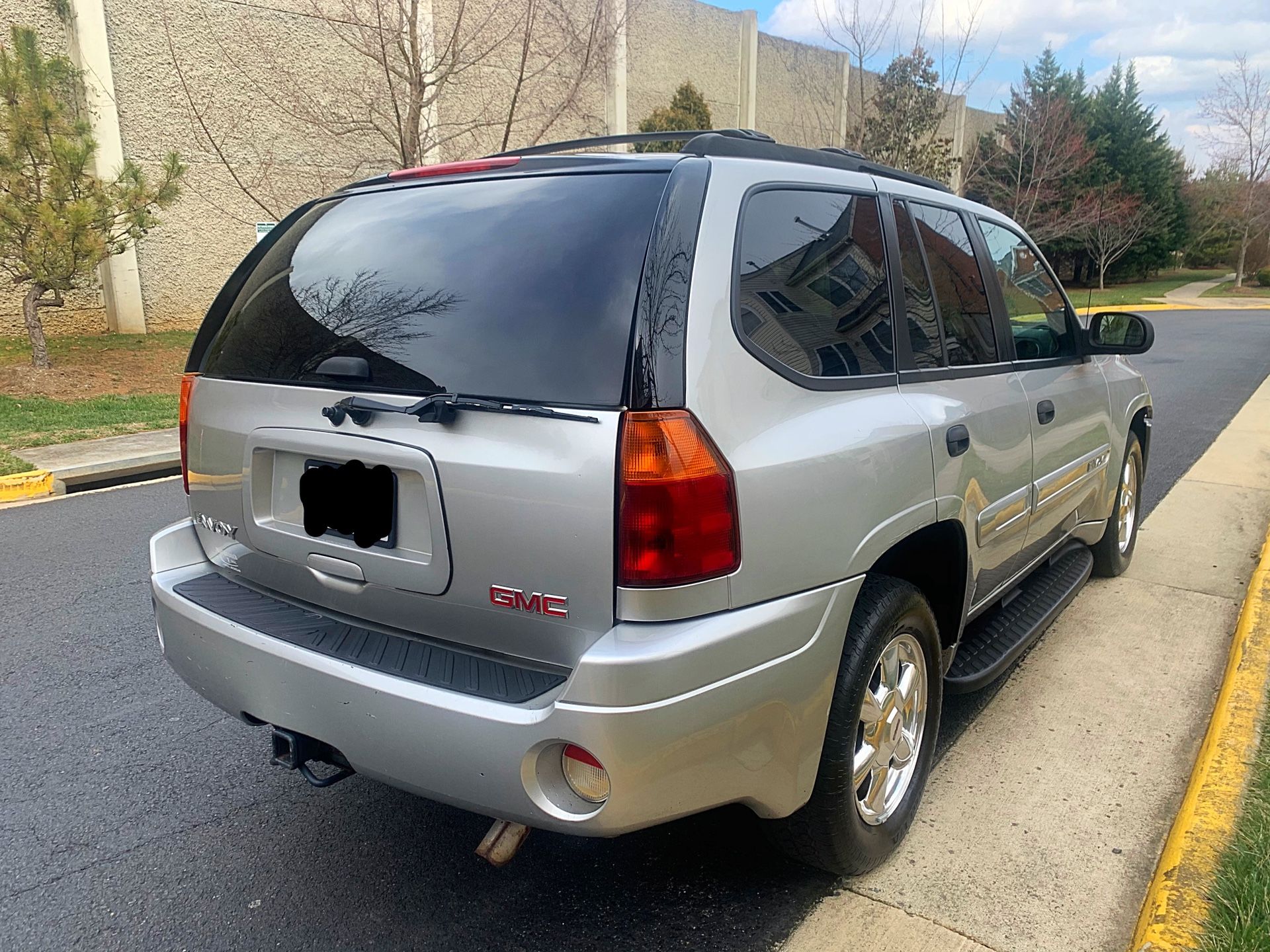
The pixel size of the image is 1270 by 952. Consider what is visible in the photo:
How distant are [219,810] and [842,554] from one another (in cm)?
211

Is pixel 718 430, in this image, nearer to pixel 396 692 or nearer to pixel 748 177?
pixel 748 177

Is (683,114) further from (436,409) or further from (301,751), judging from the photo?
(301,751)

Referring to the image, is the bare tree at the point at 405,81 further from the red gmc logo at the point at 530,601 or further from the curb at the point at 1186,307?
the curb at the point at 1186,307

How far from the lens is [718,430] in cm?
198

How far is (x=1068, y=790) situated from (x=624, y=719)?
1963 millimetres

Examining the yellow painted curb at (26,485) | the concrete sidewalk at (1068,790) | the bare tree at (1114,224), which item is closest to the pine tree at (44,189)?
the yellow painted curb at (26,485)

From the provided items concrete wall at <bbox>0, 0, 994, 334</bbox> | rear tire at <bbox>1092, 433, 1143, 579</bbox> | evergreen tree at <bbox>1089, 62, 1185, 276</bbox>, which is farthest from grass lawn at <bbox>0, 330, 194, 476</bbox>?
evergreen tree at <bbox>1089, 62, 1185, 276</bbox>

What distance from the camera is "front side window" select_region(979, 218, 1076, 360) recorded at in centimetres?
355

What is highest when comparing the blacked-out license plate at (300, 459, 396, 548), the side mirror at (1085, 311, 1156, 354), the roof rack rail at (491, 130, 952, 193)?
the roof rack rail at (491, 130, 952, 193)

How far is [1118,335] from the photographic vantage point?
4.13 m

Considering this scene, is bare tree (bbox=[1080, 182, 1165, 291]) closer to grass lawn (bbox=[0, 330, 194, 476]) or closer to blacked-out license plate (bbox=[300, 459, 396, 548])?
grass lawn (bbox=[0, 330, 194, 476])

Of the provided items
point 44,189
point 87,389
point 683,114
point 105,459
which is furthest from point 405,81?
point 683,114

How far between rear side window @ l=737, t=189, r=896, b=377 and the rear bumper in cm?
61

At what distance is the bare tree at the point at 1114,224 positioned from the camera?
33.9m
